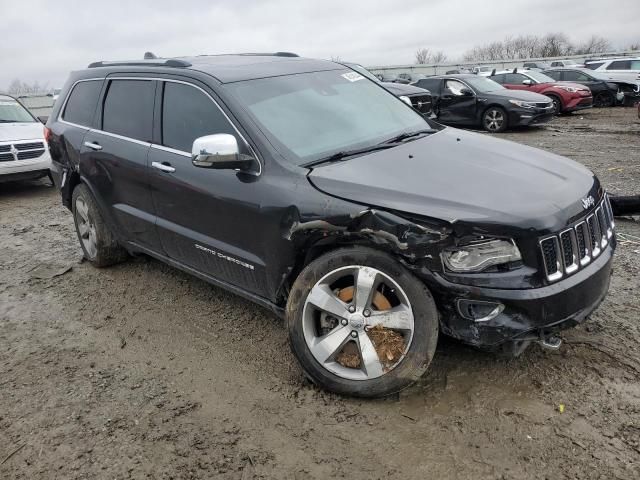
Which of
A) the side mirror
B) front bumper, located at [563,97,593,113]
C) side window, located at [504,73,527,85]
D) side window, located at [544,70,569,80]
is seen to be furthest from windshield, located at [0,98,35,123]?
side window, located at [544,70,569,80]

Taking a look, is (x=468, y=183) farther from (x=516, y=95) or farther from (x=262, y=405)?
(x=516, y=95)

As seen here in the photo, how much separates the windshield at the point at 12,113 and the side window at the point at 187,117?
722cm

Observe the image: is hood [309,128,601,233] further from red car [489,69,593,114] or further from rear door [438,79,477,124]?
red car [489,69,593,114]

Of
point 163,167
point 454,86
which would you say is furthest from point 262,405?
point 454,86

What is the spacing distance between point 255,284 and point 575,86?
17.1 meters

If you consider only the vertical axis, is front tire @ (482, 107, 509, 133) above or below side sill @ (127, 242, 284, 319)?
below

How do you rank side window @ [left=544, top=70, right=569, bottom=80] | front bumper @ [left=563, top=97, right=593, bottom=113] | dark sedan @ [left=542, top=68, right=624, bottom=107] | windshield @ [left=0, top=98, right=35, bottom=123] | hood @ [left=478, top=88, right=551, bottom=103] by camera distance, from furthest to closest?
1. side window @ [left=544, top=70, right=569, bottom=80]
2. dark sedan @ [left=542, top=68, right=624, bottom=107]
3. front bumper @ [left=563, top=97, right=593, bottom=113]
4. hood @ [left=478, top=88, right=551, bottom=103]
5. windshield @ [left=0, top=98, right=35, bottom=123]

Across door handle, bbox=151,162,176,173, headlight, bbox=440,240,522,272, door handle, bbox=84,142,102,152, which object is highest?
door handle, bbox=84,142,102,152

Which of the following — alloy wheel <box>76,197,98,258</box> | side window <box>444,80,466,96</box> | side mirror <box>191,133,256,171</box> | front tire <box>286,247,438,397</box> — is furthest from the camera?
side window <box>444,80,466,96</box>

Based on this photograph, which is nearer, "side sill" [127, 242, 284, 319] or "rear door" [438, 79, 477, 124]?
"side sill" [127, 242, 284, 319]

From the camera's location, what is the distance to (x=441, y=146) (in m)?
3.35

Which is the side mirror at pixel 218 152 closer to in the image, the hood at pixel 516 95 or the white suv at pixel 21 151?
the white suv at pixel 21 151

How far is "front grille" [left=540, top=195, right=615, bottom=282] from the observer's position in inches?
96.9

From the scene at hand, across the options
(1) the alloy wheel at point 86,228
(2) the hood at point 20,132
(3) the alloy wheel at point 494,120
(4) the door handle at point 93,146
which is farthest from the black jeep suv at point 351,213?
(3) the alloy wheel at point 494,120
